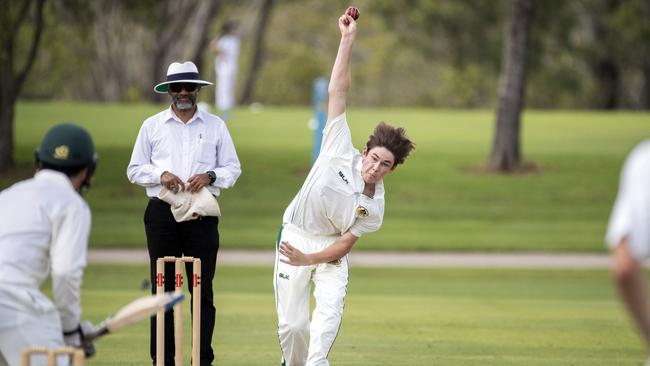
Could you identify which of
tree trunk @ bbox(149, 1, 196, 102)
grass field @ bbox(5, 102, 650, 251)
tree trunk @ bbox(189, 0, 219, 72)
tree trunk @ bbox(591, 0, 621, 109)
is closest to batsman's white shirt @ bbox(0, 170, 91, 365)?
grass field @ bbox(5, 102, 650, 251)

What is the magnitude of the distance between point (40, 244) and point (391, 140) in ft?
8.46

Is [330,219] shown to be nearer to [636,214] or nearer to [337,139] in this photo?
[337,139]

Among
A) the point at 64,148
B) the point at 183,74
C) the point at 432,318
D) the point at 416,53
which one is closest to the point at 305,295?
the point at 183,74

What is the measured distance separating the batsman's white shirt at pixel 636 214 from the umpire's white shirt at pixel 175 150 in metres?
4.52

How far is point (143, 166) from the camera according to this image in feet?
27.7

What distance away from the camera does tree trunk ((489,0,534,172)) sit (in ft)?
82.4

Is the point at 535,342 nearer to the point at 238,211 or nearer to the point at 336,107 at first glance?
the point at 336,107

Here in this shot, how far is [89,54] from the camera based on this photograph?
5194cm

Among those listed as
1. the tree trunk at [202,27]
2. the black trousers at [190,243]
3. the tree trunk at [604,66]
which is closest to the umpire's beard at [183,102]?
the black trousers at [190,243]

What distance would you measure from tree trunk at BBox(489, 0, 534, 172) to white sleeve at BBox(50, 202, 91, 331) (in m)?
20.2

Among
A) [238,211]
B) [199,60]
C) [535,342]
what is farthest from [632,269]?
[199,60]

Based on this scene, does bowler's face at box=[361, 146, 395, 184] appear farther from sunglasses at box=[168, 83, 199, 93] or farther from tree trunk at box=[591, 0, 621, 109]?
tree trunk at box=[591, 0, 621, 109]

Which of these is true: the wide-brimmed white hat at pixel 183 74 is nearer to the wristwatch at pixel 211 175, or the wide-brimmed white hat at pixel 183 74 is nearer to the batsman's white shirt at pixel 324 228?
the wristwatch at pixel 211 175

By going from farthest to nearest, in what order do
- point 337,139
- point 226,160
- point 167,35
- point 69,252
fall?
point 167,35
point 226,160
point 337,139
point 69,252
